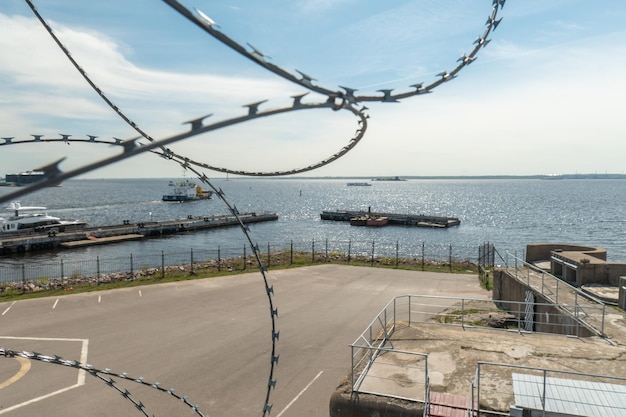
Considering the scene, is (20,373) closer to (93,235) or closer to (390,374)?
(390,374)

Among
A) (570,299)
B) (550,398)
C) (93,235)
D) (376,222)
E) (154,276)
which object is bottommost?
(93,235)

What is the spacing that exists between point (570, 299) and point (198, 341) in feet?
47.2

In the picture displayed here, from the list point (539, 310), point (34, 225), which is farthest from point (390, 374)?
point (34, 225)

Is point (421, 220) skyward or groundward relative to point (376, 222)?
skyward

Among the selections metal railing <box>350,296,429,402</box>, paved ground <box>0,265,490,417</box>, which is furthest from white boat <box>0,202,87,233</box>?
metal railing <box>350,296,429,402</box>

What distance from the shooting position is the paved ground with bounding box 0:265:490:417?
13.4m

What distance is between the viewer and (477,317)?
20.8 metres

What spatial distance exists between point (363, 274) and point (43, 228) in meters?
58.2

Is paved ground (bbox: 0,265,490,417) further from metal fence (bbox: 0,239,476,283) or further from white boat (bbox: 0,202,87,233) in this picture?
white boat (bbox: 0,202,87,233)

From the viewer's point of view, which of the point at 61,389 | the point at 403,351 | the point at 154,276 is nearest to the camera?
the point at 403,351

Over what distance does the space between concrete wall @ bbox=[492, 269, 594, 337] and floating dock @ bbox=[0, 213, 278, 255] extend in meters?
56.2

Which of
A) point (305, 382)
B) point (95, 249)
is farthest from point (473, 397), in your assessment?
point (95, 249)

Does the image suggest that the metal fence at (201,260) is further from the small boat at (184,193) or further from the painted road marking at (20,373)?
the small boat at (184,193)

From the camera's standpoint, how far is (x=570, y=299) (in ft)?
59.7
